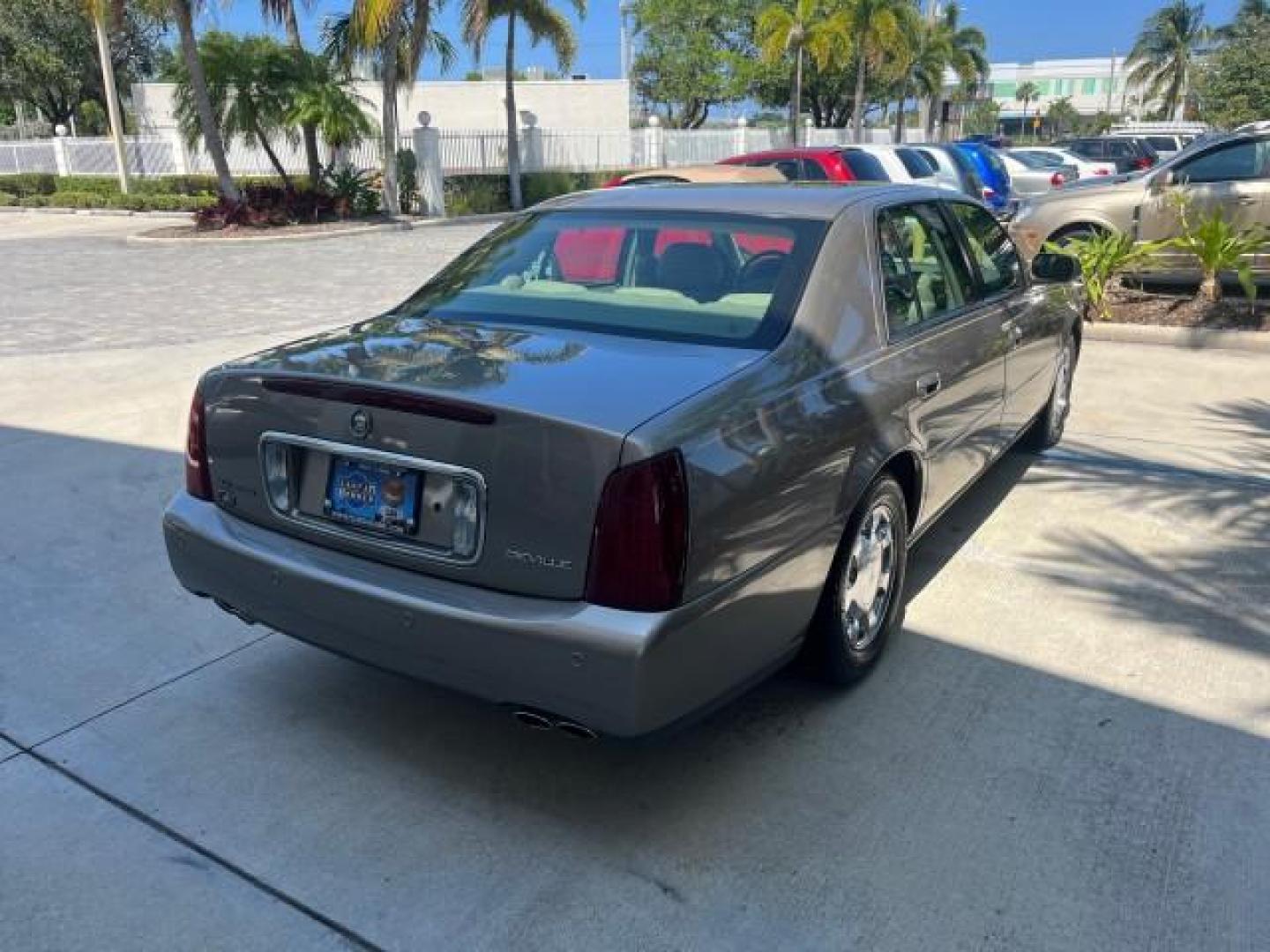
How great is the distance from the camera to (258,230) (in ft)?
68.4

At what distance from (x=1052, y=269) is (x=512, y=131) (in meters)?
24.0

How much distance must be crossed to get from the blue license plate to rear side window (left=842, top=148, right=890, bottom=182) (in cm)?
1081

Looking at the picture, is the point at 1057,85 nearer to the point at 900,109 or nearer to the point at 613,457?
the point at 900,109

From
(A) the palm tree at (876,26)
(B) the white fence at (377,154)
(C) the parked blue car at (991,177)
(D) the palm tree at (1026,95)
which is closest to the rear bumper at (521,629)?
(C) the parked blue car at (991,177)

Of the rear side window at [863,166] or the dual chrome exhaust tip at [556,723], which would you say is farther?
the rear side window at [863,166]

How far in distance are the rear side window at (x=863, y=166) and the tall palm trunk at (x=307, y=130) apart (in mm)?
13425

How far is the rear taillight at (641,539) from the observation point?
2.44 m

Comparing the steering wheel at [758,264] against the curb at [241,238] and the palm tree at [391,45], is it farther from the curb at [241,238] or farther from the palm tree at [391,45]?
the palm tree at [391,45]

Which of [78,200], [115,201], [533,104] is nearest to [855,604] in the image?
[115,201]

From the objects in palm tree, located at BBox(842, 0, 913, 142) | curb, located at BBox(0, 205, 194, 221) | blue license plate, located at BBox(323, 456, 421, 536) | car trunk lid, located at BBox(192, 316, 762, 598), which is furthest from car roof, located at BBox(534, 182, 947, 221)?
palm tree, located at BBox(842, 0, 913, 142)

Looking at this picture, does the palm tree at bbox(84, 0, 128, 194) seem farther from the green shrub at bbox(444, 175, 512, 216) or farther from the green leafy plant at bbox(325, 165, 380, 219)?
the green shrub at bbox(444, 175, 512, 216)

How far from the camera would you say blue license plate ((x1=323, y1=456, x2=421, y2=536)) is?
272cm

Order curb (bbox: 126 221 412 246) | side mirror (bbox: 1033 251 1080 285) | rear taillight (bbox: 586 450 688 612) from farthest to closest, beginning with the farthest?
curb (bbox: 126 221 412 246) → side mirror (bbox: 1033 251 1080 285) → rear taillight (bbox: 586 450 688 612)

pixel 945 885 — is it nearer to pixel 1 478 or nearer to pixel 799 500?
pixel 799 500
